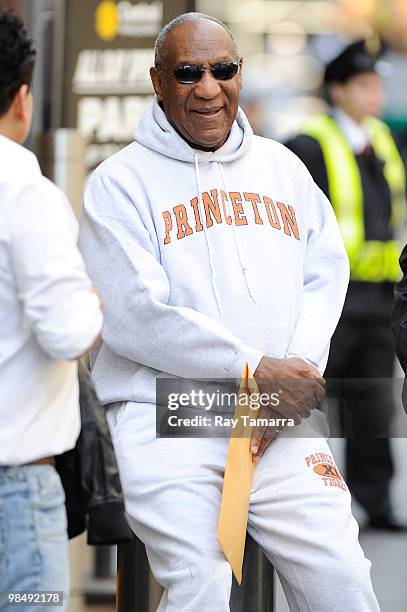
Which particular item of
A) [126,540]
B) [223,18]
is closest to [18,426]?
[126,540]

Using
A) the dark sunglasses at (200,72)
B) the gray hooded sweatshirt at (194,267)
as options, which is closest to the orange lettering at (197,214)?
the gray hooded sweatshirt at (194,267)

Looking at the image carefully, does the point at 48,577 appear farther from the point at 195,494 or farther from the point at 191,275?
the point at 191,275

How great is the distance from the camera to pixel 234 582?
15.3ft

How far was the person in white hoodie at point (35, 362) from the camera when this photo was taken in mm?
3766

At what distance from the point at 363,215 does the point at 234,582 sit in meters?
3.42

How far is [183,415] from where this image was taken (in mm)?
4570

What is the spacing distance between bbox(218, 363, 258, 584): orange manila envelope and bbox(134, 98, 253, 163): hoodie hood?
718 millimetres

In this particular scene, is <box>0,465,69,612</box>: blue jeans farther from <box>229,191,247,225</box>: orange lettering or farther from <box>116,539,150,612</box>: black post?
<box>229,191,247,225</box>: orange lettering

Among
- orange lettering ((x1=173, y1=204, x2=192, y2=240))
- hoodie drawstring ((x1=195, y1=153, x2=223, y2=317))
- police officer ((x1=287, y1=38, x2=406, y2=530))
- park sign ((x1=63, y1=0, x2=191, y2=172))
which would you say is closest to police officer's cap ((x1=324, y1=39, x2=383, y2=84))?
police officer ((x1=287, y1=38, x2=406, y2=530))

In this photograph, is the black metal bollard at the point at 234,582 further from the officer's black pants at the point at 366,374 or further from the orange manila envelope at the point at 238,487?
the officer's black pants at the point at 366,374

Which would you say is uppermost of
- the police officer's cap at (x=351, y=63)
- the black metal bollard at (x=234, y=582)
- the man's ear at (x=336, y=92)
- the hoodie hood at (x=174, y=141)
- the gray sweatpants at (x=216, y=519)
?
the police officer's cap at (x=351, y=63)

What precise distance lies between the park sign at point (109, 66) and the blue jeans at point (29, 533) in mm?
4559

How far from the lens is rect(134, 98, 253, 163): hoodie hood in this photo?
4770 mm

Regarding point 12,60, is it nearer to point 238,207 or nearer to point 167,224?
point 167,224
